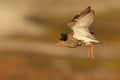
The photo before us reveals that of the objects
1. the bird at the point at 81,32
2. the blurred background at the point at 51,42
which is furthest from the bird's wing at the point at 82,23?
the blurred background at the point at 51,42

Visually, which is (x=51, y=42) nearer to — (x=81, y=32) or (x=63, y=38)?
(x=63, y=38)

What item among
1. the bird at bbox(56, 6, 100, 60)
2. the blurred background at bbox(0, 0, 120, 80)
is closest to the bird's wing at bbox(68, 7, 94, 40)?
the bird at bbox(56, 6, 100, 60)

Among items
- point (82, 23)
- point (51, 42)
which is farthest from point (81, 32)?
point (51, 42)

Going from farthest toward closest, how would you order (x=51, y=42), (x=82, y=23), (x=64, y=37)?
(x=51, y=42), (x=64, y=37), (x=82, y=23)

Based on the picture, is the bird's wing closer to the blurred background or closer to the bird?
the bird

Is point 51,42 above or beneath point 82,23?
beneath

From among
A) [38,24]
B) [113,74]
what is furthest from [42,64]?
[113,74]

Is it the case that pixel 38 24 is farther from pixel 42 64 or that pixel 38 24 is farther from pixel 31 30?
pixel 42 64
